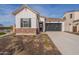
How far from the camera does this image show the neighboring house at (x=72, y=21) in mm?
5008

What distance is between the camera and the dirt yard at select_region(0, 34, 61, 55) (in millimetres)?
4977

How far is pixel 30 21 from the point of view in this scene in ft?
16.7

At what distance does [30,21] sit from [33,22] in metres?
0.07

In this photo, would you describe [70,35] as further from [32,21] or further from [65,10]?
[32,21]

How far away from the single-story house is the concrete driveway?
6.0 inches

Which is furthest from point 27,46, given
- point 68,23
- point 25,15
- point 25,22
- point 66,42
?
point 68,23

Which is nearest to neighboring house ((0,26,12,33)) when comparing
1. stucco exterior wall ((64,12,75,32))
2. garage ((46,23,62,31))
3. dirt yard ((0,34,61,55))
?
dirt yard ((0,34,61,55))

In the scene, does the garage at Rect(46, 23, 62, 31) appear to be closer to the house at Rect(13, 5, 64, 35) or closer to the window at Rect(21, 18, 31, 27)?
the house at Rect(13, 5, 64, 35)

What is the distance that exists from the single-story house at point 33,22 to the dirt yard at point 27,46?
0.15 metres

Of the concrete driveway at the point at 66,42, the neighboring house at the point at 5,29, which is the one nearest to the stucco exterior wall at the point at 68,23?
the concrete driveway at the point at 66,42
